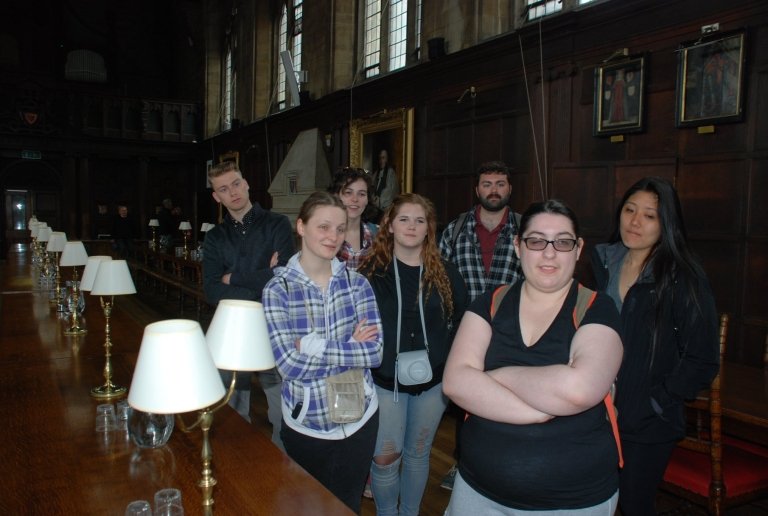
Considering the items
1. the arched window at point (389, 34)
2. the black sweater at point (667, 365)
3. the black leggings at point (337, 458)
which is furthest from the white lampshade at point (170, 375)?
the arched window at point (389, 34)

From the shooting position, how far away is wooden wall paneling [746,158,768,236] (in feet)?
14.2

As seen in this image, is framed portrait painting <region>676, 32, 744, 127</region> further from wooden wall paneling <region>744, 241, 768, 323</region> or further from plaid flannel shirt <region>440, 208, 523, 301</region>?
plaid flannel shirt <region>440, 208, 523, 301</region>

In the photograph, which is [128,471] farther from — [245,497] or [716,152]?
[716,152]

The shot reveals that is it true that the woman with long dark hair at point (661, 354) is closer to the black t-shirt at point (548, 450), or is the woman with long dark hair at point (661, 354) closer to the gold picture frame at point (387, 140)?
the black t-shirt at point (548, 450)

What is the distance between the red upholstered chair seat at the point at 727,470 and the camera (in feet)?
8.18

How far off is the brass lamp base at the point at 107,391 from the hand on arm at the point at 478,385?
1.55m

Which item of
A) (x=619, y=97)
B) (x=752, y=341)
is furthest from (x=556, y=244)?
(x=619, y=97)

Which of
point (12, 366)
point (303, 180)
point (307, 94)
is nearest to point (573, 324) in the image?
point (12, 366)

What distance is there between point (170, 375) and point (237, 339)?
0.31 meters

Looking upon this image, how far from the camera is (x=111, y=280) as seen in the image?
2779mm

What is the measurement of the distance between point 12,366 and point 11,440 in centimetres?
121

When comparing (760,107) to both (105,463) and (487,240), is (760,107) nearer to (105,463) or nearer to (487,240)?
(487,240)

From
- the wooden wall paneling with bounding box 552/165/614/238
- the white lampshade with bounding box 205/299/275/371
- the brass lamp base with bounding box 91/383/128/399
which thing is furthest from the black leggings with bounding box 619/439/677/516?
the wooden wall paneling with bounding box 552/165/614/238

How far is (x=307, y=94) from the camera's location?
11523 millimetres
